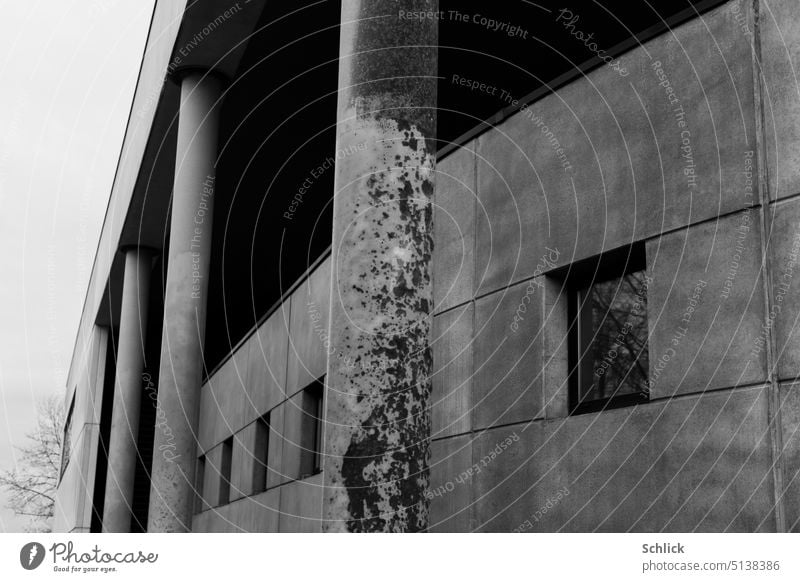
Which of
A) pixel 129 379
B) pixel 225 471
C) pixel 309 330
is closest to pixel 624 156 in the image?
pixel 309 330

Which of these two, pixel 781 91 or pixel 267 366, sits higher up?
pixel 267 366

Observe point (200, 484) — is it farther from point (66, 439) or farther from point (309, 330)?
point (66, 439)

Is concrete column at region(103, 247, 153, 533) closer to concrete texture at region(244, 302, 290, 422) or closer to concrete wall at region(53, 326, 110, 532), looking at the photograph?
concrete texture at region(244, 302, 290, 422)

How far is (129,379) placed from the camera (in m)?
21.4

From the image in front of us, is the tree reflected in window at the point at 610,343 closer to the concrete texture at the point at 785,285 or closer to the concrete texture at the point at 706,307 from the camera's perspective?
the concrete texture at the point at 706,307

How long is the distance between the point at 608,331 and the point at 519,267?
43.4 inches

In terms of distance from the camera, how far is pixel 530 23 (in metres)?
10.7

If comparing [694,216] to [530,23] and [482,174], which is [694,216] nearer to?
[482,174]

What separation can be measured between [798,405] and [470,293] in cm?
389

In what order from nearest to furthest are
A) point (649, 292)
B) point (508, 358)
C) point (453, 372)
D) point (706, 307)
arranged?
point (706, 307) → point (649, 292) → point (508, 358) → point (453, 372)

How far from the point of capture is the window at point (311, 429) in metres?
13.4

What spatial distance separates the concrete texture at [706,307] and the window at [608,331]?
27 cm

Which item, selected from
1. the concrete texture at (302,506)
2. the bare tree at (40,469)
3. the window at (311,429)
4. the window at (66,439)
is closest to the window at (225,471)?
the concrete texture at (302,506)
